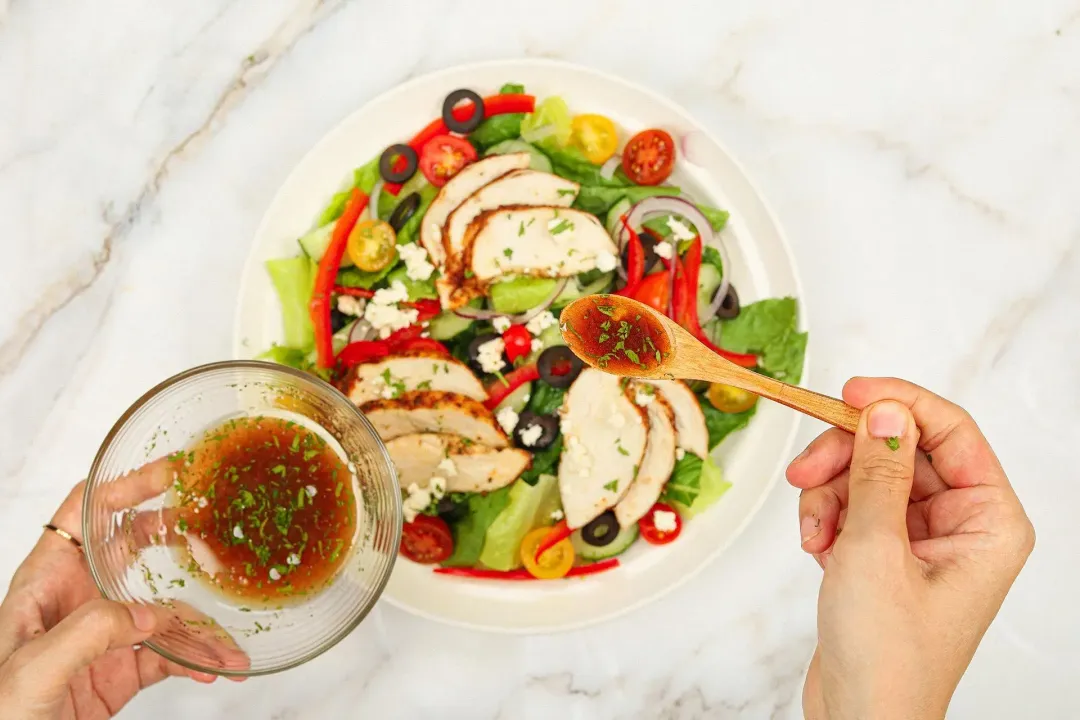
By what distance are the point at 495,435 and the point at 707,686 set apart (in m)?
1.51

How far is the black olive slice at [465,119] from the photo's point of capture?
3283 mm

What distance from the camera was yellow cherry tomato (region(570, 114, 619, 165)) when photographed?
10.9ft

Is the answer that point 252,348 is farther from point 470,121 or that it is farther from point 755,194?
point 755,194

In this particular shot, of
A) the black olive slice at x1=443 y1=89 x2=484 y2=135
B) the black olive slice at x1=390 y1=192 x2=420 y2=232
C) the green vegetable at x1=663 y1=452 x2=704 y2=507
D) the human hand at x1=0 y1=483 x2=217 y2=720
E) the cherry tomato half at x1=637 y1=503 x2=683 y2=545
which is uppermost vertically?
the black olive slice at x1=443 y1=89 x2=484 y2=135

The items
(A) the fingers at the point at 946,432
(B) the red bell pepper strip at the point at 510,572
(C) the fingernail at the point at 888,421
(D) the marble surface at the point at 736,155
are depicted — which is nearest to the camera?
(C) the fingernail at the point at 888,421

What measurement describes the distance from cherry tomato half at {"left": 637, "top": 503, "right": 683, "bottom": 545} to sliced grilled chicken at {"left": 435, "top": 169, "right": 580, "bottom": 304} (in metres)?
1.24

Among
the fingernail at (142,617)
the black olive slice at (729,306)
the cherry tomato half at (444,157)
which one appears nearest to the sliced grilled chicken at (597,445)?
the black olive slice at (729,306)

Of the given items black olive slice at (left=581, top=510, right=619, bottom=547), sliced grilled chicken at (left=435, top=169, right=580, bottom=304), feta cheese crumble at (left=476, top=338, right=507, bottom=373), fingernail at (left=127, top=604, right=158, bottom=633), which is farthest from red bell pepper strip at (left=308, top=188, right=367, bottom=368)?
black olive slice at (left=581, top=510, right=619, bottom=547)

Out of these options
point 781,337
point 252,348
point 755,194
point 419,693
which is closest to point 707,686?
point 419,693

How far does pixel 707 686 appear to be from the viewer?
12.0ft

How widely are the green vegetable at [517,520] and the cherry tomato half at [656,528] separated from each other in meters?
0.40

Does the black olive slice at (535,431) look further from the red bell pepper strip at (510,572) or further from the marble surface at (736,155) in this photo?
the marble surface at (736,155)

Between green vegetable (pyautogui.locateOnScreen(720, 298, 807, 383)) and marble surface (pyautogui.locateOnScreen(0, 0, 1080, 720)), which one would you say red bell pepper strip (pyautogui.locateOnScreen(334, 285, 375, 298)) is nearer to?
marble surface (pyautogui.locateOnScreen(0, 0, 1080, 720))

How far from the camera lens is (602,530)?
11.2 feet
